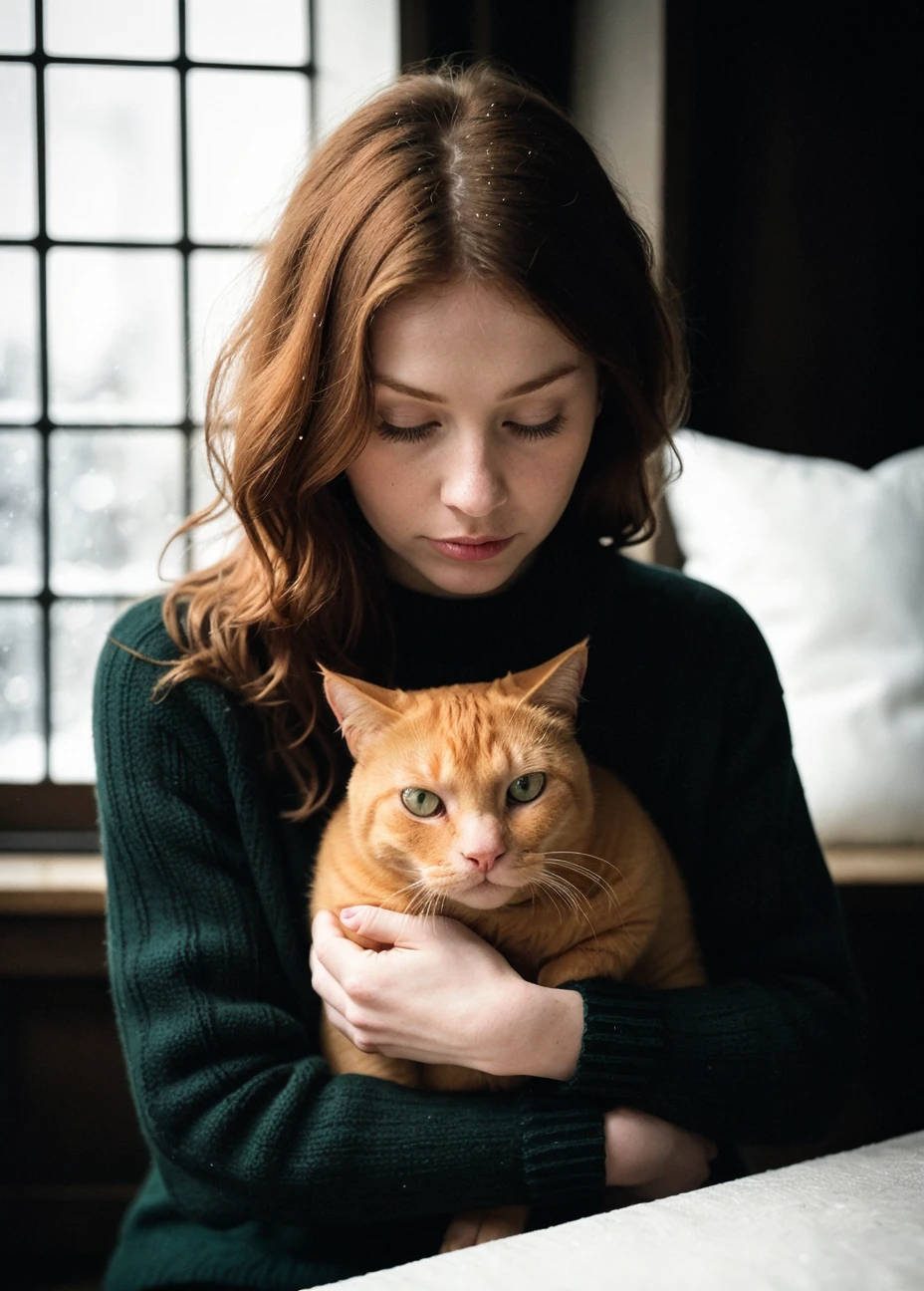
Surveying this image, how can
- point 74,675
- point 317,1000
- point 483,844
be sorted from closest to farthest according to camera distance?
point 483,844
point 317,1000
point 74,675

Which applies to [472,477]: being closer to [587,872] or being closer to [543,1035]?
[587,872]

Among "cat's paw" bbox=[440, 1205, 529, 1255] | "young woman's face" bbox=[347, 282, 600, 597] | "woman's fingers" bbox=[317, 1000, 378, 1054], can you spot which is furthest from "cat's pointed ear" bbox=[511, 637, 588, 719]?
"cat's paw" bbox=[440, 1205, 529, 1255]

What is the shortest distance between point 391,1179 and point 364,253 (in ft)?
2.63

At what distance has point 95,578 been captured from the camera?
194 cm

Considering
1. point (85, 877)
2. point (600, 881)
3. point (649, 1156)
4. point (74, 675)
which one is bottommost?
point (85, 877)

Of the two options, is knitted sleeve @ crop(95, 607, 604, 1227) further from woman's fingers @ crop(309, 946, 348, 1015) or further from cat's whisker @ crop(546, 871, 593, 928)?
cat's whisker @ crop(546, 871, 593, 928)

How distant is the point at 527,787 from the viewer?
0.96m

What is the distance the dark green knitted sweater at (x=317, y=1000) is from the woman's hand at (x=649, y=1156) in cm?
1

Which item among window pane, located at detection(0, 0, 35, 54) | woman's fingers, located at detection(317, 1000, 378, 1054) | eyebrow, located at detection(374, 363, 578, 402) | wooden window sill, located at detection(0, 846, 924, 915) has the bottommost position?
wooden window sill, located at detection(0, 846, 924, 915)

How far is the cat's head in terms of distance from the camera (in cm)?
92

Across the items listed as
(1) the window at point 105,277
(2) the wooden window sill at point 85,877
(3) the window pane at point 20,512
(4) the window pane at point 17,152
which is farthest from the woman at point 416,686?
(4) the window pane at point 17,152

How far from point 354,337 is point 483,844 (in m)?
0.44

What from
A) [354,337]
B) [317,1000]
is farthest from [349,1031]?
[354,337]

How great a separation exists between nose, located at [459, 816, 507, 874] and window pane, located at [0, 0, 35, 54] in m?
1.61
